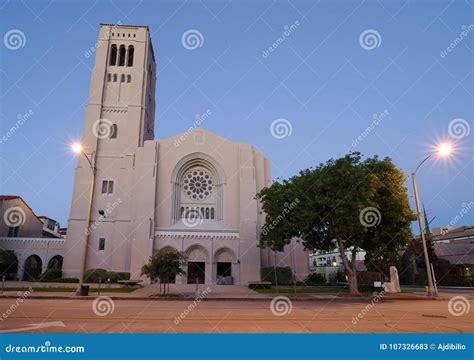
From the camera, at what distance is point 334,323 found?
984 cm

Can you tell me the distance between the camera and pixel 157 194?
36.5 metres

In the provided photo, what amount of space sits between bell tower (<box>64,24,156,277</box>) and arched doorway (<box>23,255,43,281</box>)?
23.9 ft

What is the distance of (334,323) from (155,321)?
5.26 meters

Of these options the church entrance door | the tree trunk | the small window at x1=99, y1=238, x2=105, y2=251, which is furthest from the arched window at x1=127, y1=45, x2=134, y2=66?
the tree trunk

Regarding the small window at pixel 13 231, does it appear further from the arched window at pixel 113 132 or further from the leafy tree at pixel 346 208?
the leafy tree at pixel 346 208

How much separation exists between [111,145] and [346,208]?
2858 centimetres

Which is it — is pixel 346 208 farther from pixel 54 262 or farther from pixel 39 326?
pixel 54 262

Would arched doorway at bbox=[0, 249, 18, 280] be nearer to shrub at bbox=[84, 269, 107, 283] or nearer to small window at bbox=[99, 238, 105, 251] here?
small window at bbox=[99, 238, 105, 251]

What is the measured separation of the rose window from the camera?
3828cm

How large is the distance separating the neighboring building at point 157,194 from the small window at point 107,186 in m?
0.10

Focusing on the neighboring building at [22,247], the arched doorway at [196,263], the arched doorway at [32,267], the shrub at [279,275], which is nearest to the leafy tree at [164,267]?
the arched doorway at [196,263]

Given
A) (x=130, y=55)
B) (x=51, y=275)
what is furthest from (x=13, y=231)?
(x=130, y=55)

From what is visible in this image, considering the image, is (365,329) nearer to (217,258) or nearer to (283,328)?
(283,328)

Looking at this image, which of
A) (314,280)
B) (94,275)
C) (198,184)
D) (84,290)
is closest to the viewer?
(84,290)
